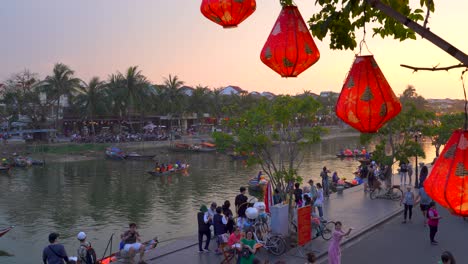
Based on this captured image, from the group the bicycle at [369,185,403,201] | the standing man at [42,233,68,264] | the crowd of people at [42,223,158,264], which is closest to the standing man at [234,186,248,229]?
the crowd of people at [42,223,158,264]

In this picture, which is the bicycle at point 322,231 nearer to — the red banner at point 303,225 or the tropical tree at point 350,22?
the red banner at point 303,225

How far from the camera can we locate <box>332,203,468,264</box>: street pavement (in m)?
10.8

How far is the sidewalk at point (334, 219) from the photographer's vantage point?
10781 mm

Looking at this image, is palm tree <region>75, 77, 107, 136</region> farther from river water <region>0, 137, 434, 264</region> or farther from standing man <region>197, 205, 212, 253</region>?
standing man <region>197, 205, 212, 253</region>

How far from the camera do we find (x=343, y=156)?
4525 centimetres

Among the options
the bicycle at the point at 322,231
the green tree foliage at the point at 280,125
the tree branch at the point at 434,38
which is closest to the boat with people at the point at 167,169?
the green tree foliage at the point at 280,125

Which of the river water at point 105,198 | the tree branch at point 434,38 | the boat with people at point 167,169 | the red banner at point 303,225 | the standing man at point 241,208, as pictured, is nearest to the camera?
the tree branch at point 434,38

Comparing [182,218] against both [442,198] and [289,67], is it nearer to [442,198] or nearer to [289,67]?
[289,67]

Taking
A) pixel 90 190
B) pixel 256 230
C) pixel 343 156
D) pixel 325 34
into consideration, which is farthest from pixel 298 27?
pixel 343 156

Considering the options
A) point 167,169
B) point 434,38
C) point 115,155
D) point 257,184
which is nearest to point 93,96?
point 115,155

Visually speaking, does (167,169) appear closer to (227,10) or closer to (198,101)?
(227,10)

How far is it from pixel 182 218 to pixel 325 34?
1631 centimetres

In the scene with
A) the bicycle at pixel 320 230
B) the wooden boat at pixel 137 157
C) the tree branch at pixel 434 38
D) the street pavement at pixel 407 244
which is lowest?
the wooden boat at pixel 137 157

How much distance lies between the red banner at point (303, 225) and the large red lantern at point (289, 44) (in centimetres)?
626
